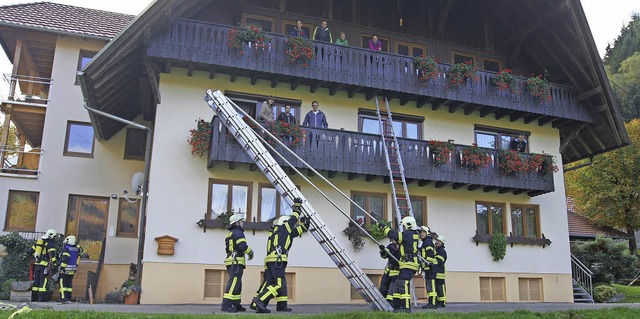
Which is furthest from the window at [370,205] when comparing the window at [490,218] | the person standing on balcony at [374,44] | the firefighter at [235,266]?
the firefighter at [235,266]

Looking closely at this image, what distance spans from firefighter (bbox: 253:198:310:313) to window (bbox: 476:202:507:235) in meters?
8.94

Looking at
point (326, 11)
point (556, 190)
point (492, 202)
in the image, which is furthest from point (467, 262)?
point (326, 11)

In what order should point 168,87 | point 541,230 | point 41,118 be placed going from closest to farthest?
point 168,87
point 541,230
point 41,118

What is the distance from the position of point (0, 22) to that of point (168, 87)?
7071 mm

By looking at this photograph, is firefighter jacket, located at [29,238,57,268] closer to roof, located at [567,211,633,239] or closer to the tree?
roof, located at [567,211,633,239]

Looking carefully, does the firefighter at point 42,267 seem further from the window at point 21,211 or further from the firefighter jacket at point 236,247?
the firefighter jacket at point 236,247

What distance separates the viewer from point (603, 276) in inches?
883

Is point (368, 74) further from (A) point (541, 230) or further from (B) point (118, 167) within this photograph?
(B) point (118, 167)

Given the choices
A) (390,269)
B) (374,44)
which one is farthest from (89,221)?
(390,269)

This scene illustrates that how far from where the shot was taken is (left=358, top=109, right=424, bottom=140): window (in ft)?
60.3

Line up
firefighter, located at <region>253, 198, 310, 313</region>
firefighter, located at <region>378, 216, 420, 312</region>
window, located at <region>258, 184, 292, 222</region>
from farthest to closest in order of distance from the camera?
window, located at <region>258, 184, 292, 222</region>
firefighter, located at <region>378, 216, 420, 312</region>
firefighter, located at <region>253, 198, 310, 313</region>

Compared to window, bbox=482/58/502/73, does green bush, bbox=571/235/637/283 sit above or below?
below

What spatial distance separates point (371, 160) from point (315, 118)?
6.70 feet

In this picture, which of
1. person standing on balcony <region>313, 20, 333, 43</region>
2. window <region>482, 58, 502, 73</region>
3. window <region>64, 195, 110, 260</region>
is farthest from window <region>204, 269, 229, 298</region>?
window <region>482, 58, 502, 73</region>
